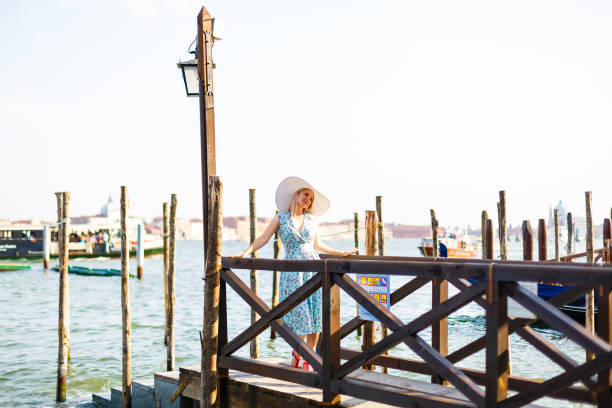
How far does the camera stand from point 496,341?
10.3ft

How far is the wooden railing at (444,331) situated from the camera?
9.67 feet

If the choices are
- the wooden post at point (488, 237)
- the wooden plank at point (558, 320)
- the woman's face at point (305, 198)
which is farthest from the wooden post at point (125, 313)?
the wooden post at point (488, 237)

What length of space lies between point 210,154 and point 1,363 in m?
7.99

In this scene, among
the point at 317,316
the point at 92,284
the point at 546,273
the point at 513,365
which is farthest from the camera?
the point at 92,284

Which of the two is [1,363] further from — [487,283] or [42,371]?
[487,283]

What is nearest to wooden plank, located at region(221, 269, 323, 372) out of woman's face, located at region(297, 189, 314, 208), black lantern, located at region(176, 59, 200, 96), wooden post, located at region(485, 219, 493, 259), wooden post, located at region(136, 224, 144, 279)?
woman's face, located at region(297, 189, 314, 208)

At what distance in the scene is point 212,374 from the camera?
4676mm

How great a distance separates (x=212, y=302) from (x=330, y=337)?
3.54 feet

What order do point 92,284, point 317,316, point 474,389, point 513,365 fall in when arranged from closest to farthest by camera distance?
point 474,389 < point 317,316 < point 513,365 < point 92,284

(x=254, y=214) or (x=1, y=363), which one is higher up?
(x=254, y=214)

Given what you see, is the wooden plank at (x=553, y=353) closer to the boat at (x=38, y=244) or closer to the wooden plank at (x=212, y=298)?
the wooden plank at (x=212, y=298)

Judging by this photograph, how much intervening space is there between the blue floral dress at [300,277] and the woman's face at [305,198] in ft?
0.28

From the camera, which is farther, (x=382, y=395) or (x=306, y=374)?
(x=306, y=374)

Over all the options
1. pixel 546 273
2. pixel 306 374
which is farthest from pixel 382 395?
pixel 546 273
